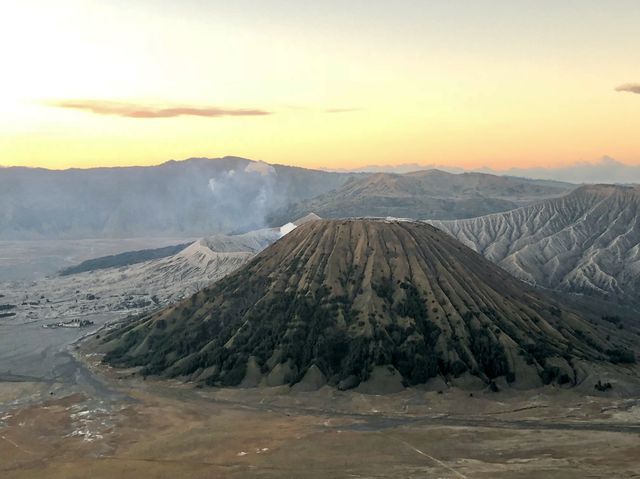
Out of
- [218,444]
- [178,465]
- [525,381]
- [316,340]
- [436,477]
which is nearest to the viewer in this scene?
[436,477]

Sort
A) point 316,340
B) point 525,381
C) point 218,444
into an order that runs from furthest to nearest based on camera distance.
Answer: point 316,340 < point 525,381 < point 218,444

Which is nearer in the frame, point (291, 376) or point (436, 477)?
point (436, 477)

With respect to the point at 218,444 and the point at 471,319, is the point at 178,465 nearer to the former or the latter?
the point at 218,444

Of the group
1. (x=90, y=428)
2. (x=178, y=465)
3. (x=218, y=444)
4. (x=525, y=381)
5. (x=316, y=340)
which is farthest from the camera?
(x=316, y=340)

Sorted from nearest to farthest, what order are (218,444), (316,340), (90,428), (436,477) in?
1. (436,477)
2. (218,444)
3. (90,428)
4. (316,340)

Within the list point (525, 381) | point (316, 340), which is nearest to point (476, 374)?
point (525, 381)

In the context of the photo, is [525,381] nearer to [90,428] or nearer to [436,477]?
[436,477]

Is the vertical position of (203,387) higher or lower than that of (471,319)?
lower

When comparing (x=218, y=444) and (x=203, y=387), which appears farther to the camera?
(x=203, y=387)

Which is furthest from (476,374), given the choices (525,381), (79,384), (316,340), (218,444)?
(79,384)
